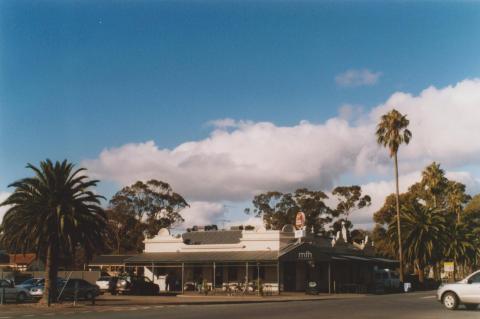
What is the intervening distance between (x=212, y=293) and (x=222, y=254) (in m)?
4.87

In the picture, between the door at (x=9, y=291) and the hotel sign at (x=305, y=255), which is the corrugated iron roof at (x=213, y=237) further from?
the door at (x=9, y=291)

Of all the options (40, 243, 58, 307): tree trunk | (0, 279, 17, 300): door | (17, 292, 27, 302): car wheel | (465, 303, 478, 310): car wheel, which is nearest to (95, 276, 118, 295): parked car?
(17, 292, 27, 302): car wheel

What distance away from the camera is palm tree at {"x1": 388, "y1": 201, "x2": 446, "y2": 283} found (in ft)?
203

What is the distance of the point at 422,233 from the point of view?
61.8 metres

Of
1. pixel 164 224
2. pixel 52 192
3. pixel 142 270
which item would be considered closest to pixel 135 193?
pixel 164 224

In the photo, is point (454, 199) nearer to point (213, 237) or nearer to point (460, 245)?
point (460, 245)

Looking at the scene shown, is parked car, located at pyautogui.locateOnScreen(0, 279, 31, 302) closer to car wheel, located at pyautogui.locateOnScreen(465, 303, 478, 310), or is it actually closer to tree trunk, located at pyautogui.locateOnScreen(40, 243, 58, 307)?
tree trunk, located at pyautogui.locateOnScreen(40, 243, 58, 307)

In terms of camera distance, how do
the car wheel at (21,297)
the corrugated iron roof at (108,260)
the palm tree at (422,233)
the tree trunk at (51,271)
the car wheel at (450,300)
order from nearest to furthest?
the car wheel at (450,300)
the tree trunk at (51,271)
the car wheel at (21,297)
the palm tree at (422,233)
the corrugated iron roof at (108,260)

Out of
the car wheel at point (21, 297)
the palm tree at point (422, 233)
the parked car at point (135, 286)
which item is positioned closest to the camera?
the car wheel at point (21, 297)

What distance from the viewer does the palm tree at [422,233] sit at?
6187cm

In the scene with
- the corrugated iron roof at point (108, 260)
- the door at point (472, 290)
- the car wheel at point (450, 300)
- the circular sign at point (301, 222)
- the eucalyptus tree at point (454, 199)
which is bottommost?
the car wheel at point (450, 300)

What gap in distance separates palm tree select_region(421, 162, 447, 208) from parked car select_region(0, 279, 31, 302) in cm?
5375

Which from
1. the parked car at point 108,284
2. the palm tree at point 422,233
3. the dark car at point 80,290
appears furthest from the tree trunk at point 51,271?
the palm tree at point 422,233

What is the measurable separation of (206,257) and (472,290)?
1164 inches
